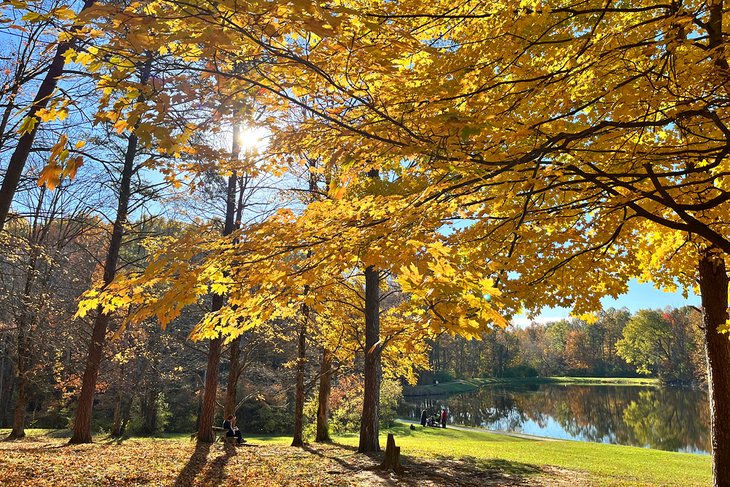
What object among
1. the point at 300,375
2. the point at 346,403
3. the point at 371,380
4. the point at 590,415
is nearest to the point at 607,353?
the point at 590,415

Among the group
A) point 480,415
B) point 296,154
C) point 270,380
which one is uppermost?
point 296,154

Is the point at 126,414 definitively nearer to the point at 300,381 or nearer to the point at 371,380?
the point at 300,381

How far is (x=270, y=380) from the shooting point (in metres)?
28.1

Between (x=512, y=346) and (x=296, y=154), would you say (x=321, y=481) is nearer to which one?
(x=296, y=154)

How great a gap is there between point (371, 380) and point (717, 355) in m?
6.95

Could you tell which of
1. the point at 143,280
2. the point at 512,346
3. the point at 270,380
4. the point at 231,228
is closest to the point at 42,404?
the point at 270,380

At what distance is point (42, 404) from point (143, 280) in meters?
28.4

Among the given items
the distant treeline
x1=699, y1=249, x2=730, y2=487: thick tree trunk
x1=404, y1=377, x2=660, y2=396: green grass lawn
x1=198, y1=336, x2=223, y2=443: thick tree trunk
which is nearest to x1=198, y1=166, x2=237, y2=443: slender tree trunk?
x1=198, y1=336, x2=223, y2=443: thick tree trunk

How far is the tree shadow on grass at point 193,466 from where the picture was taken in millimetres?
7050

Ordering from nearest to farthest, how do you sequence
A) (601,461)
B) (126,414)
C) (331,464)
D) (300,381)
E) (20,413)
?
(331,464) → (601,461) → (20,413) → (300,381) → (126,414)

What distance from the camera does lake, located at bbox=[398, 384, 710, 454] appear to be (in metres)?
26.1

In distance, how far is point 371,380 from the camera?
35.9ft

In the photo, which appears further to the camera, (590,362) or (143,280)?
(590,362)

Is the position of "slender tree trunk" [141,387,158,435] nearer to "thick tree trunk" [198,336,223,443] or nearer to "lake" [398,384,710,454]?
"thick tree trunk" [198,336,223,443]
